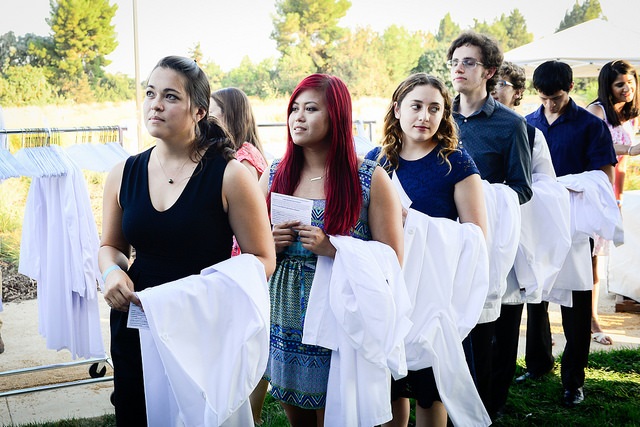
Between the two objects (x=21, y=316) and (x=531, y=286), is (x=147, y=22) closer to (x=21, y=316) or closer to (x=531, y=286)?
(x=21, y=316)

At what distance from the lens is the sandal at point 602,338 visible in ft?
17.4

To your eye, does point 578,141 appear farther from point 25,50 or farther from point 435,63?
point 435,63

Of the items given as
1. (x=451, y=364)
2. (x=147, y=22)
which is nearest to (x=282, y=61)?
(x=147, y=22)

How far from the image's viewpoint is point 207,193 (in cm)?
213

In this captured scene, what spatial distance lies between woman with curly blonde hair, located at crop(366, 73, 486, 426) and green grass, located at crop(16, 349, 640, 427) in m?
1.15

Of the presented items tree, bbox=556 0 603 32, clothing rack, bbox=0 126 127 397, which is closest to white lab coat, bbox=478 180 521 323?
clothing rack, bbox=0 126 127 397

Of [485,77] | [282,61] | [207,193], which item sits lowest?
[207,193]

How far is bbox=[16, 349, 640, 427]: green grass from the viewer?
381cm

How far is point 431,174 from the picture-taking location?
287cm

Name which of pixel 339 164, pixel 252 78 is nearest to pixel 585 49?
pixel 339 164

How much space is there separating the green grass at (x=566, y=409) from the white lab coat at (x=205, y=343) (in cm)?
175

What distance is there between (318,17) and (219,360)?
22.7m

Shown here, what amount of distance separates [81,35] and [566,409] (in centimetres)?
1577

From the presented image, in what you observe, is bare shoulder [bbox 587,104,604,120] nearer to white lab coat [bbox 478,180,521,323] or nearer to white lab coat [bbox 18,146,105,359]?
white lab coat [bbox 478,180,521,323]
